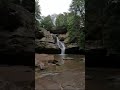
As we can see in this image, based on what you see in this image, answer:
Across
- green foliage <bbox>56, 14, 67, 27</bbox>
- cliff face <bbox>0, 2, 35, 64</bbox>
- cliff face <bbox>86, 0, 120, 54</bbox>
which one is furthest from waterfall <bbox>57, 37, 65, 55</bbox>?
cliff face <bbox>0, 2, 35, 64</bbox>

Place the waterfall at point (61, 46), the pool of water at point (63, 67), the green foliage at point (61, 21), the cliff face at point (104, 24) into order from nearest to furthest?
the cliff face at point (104, 24) → the pool of water at point (63, 67) → the waterfall at point (61, 46) → the green foliage at point (61, 21)

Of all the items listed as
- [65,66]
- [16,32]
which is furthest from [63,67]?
[16,32]

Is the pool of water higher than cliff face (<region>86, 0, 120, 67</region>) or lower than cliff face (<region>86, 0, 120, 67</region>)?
lower

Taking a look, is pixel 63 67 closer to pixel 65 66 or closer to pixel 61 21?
pixel 65 66

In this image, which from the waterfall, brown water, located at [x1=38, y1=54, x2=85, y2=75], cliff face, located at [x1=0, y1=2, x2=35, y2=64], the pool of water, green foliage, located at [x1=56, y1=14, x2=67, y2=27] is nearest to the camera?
the pool of water

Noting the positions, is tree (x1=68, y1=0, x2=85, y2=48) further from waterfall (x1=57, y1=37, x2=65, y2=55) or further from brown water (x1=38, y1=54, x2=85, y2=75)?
brown water (x1=38, y1=54, x2=85, y2=75)

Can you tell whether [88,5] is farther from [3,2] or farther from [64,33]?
[64,33]

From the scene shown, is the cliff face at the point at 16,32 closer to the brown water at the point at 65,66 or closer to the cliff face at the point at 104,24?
the brown water at the point at 65,66

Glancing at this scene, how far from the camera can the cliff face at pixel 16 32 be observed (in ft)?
22.6

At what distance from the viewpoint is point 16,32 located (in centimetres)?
714

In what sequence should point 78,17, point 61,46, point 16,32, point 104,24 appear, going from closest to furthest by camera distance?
1. point 104,24
2. point 16,32
3. point 78,17
4. point 61,46

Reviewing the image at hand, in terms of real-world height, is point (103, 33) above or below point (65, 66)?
above

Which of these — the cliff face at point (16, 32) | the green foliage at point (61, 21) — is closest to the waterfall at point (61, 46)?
the green foliage at point (61, 21)

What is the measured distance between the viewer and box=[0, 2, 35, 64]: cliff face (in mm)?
6887
